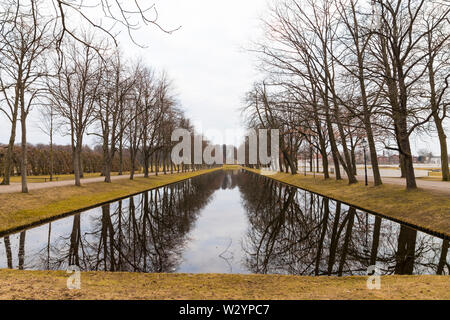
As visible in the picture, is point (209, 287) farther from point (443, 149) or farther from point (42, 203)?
point (443, 149)

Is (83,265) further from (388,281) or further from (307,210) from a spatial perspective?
(307,210)

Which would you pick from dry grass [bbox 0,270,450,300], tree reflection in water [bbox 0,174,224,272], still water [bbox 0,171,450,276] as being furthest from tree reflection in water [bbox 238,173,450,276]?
tree reflection in water [bbox 0,174,224,272]

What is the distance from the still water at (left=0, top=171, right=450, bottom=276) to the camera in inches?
277

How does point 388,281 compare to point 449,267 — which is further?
point 449,267

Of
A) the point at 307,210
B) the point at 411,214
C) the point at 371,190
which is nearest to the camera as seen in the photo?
the point at 411,214

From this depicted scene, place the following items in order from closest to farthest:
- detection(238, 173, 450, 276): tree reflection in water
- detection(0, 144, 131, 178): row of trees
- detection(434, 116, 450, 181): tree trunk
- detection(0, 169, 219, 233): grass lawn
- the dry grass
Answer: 1. the dry grass
2. detection(238, 173, 450, 276): tree reflection in water
3. detection(0, 169, 219, 233): grass lawn
4. detection(434, 116, 450, 181): tree trunk
5. detection(0, 144, 131, 178): row of trees

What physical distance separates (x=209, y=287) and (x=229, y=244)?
4195mm

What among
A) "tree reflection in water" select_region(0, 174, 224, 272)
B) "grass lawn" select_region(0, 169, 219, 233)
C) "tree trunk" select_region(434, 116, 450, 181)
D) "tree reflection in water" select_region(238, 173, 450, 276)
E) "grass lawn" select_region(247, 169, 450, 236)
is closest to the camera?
"tree reflection in water" select_region(238, 173, 450, 276)

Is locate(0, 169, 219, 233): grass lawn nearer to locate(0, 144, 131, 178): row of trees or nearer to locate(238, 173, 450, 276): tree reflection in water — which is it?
locate(238, 173, 450, 276): tree reflection in water

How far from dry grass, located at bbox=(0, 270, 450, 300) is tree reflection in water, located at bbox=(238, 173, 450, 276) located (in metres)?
1.03

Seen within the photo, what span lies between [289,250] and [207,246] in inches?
107

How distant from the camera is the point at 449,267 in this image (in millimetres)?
6660
